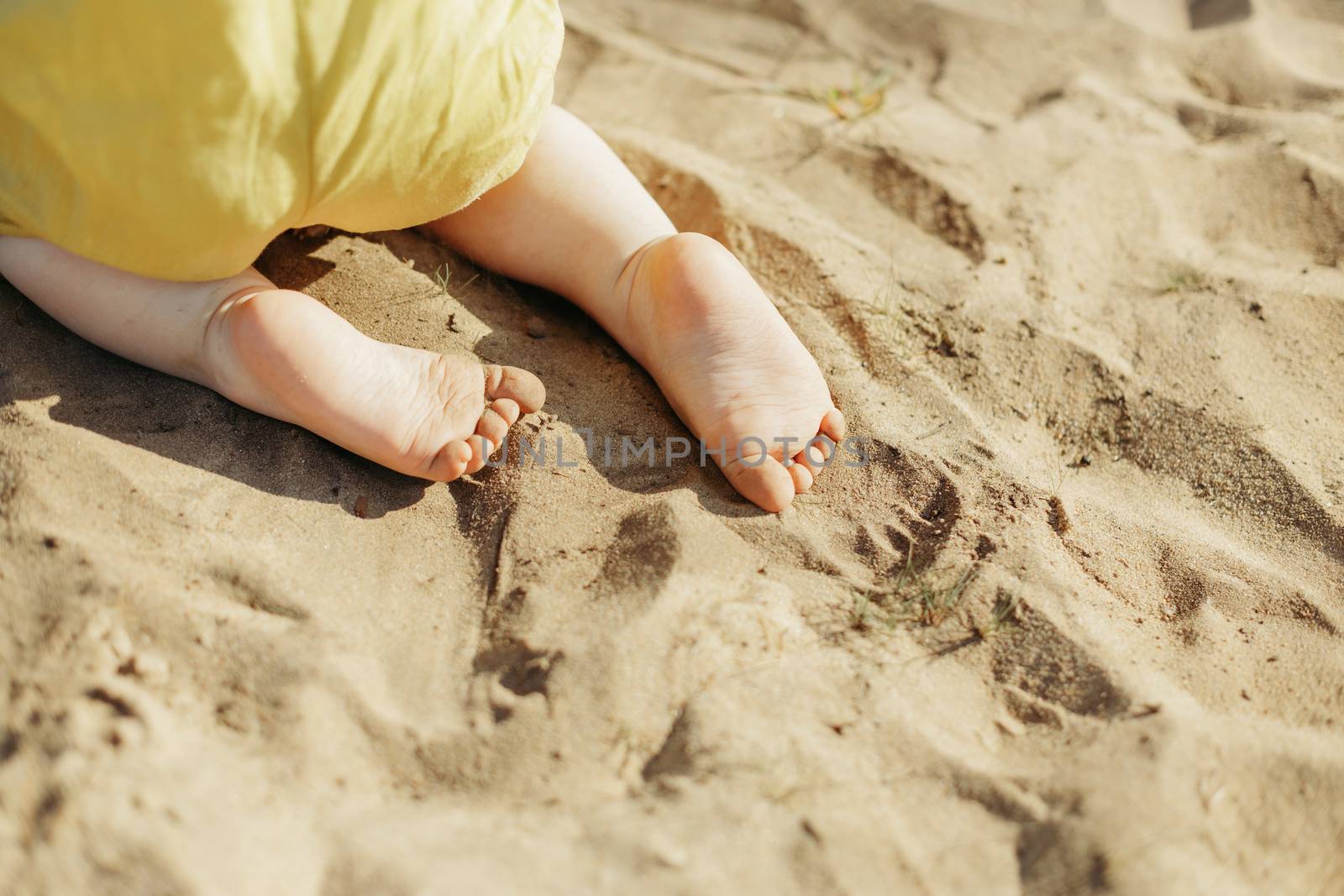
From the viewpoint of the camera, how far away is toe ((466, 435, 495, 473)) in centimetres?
145

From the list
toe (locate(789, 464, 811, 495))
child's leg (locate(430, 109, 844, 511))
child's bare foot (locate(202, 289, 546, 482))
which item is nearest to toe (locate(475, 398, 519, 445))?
child's bare foot (locate(202, 289, 546, 482))

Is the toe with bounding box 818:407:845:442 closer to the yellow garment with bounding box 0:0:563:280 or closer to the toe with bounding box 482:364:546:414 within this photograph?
the toe with bounding box 482:364:546:414

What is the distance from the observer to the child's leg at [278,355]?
1381 mm

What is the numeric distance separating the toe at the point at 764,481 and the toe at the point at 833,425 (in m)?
0.12

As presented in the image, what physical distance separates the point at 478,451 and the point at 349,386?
0.20 metres

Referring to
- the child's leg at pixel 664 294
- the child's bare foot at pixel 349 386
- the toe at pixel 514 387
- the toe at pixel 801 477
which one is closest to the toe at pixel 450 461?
the child's bare foot at pixel 349 386

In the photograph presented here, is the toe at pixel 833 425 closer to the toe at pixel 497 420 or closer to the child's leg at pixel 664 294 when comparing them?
the child's leg at pixel 664 294

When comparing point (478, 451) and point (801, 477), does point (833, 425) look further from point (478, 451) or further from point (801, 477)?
point (478, 451)

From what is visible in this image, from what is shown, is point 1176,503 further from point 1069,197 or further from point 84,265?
point 84,265

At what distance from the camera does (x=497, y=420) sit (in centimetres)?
148

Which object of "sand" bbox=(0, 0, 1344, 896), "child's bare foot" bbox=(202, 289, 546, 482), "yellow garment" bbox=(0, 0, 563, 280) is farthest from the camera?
"child's bare foot" bbox=(202, 289, 546, 482)

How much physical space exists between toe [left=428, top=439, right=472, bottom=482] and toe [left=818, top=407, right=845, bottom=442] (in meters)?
0.53

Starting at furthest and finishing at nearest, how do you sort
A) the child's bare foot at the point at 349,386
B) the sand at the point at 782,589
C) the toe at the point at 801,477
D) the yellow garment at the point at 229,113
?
the toe at the point at 801,477, the child's bare foot at the point at 349,386, the yellow garment at the point at 229,113, the sand at the point at 782,589

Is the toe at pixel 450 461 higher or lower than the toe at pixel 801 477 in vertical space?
lower
